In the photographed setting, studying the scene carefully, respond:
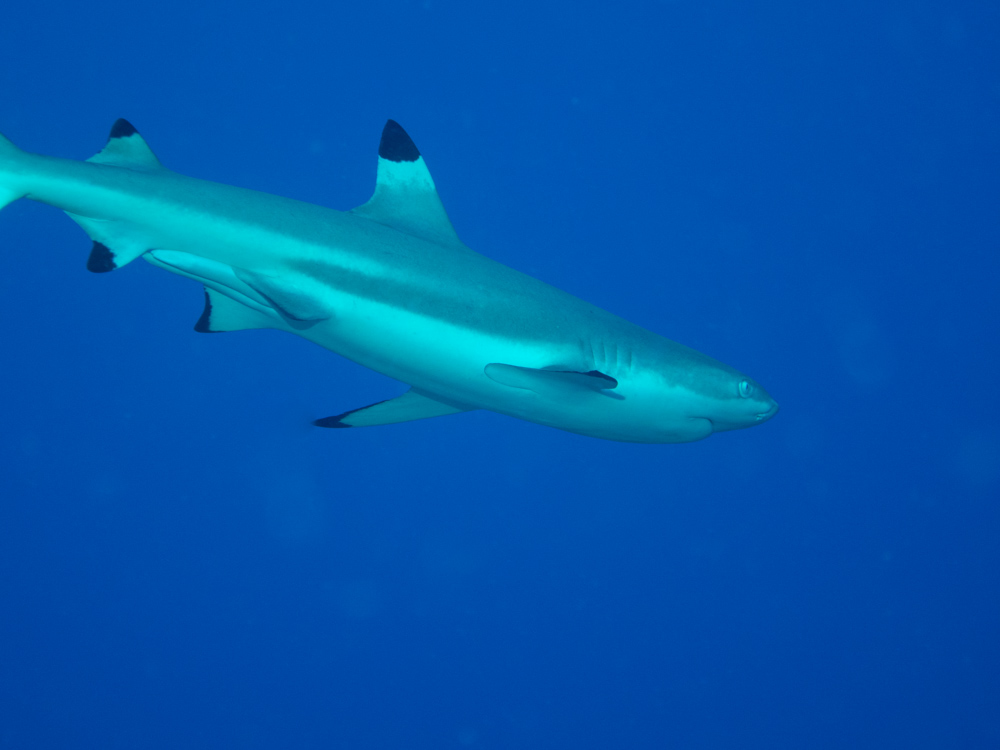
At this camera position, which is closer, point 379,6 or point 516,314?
point 516,314

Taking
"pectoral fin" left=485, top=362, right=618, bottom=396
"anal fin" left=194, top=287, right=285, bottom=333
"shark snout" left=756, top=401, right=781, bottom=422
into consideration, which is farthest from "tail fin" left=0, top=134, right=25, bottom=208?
"shark snout" left=756, top=401, right=781, bottom=422

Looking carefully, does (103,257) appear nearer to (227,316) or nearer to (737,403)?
(227,316)

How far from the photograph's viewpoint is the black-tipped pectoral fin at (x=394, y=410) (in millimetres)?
2975

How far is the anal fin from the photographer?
2609 millimetres

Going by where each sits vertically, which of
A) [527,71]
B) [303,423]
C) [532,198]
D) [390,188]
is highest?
[527,71]

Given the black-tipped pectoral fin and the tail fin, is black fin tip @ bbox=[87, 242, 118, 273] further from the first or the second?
the black-tipped pectoral fin

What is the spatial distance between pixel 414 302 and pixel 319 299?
346mm

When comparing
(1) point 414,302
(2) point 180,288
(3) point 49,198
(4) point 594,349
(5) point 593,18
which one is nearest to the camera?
(3) point 49,198

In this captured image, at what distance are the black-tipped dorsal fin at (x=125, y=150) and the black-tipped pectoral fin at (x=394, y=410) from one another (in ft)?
4.12

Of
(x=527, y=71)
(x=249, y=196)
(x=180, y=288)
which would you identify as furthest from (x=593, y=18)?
(x=249, y=196)

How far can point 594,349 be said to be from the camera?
2.69 metres

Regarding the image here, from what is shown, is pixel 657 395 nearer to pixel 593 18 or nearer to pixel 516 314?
pixel 516 314

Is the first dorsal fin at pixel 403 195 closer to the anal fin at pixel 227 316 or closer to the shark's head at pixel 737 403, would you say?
the anal fin at pixel 227 316

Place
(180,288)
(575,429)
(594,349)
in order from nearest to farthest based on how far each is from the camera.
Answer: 1. (594,349)
2. (575,429)
3. (180,288)
